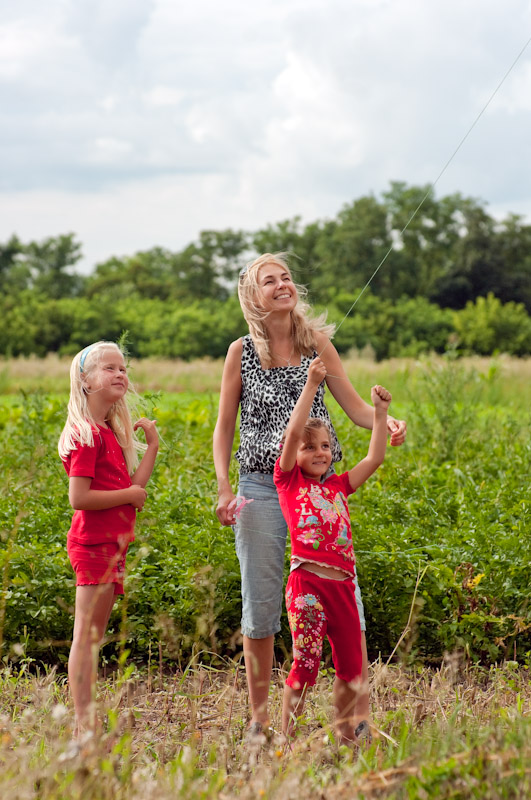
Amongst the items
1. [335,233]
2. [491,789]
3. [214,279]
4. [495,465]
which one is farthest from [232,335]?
[491,789]

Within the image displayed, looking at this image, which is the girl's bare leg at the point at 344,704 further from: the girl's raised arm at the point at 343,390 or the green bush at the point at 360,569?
the girl's raised arm at the point at 343,390

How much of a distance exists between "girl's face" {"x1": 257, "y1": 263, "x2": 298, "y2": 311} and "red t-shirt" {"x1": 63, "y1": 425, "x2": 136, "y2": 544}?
74 centimetres

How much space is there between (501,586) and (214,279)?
3791cm

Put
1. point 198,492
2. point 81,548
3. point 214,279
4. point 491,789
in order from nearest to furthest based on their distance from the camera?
point 491,789 < point 81,548 < point 198,492 < point 214,279

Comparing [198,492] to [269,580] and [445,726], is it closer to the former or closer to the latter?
[269,580]

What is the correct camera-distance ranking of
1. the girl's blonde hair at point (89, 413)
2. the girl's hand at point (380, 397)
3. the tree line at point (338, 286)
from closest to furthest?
the girl's hand at point (380, 397) → the girl's blonde hair at point (89, 413) → the tree line at point (338, 286)

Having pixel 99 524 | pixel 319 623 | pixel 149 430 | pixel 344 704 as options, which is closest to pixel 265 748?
pixel 344 704

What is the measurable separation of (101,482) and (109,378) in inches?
14.6

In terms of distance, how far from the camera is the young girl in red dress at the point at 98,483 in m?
3.05

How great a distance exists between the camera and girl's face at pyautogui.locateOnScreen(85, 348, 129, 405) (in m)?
3.23

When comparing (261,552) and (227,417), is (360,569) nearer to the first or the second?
(261,552)

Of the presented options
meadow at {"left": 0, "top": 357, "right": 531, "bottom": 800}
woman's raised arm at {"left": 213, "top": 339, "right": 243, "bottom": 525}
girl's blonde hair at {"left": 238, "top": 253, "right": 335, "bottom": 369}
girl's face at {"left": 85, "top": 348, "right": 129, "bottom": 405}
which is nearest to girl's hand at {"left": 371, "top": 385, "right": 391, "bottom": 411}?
girl's blonde hair at {"left": 238, "top": 253, "right": 335, "bottom": 369}

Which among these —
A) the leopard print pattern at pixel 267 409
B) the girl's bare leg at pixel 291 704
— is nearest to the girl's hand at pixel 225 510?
the leopard print pattern at pixel 267 409

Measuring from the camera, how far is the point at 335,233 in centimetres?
3384
